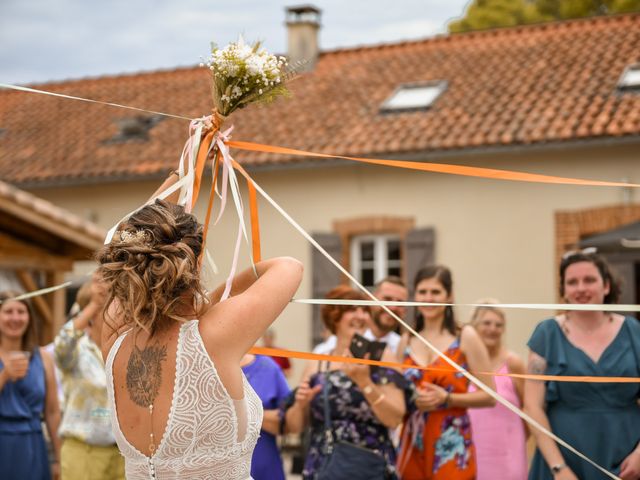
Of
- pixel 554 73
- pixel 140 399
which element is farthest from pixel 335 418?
pixel 554 73

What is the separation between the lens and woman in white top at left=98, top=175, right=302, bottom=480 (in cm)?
334

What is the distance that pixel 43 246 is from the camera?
12.4 m

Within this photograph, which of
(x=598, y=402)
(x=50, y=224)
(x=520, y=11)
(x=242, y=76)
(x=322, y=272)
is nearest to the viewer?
(x=242, y=76)

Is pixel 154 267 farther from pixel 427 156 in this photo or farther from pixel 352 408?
pixel 427 156

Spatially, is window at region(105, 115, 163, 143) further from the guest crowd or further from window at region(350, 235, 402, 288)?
the guest crowd

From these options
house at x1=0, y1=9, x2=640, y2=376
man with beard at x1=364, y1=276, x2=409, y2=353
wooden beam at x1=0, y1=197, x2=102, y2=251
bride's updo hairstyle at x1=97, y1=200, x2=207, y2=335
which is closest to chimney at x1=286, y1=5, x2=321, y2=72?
house at x1=0, y1=9, x2=640, y2=376

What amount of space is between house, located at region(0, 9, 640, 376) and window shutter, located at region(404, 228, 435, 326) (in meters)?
0.03

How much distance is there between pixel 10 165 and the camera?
20.3 m

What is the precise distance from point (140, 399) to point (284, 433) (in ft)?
8.68

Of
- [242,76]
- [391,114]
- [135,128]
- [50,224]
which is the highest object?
[135,128]

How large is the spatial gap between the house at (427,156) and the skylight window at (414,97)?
0.04 meters

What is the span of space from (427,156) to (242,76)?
12728 mm

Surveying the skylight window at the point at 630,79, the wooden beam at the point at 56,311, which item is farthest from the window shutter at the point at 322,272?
the wooden beam at the point at 56,311

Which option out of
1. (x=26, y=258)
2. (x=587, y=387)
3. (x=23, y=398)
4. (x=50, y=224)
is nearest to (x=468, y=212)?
(x=50, y=224)
